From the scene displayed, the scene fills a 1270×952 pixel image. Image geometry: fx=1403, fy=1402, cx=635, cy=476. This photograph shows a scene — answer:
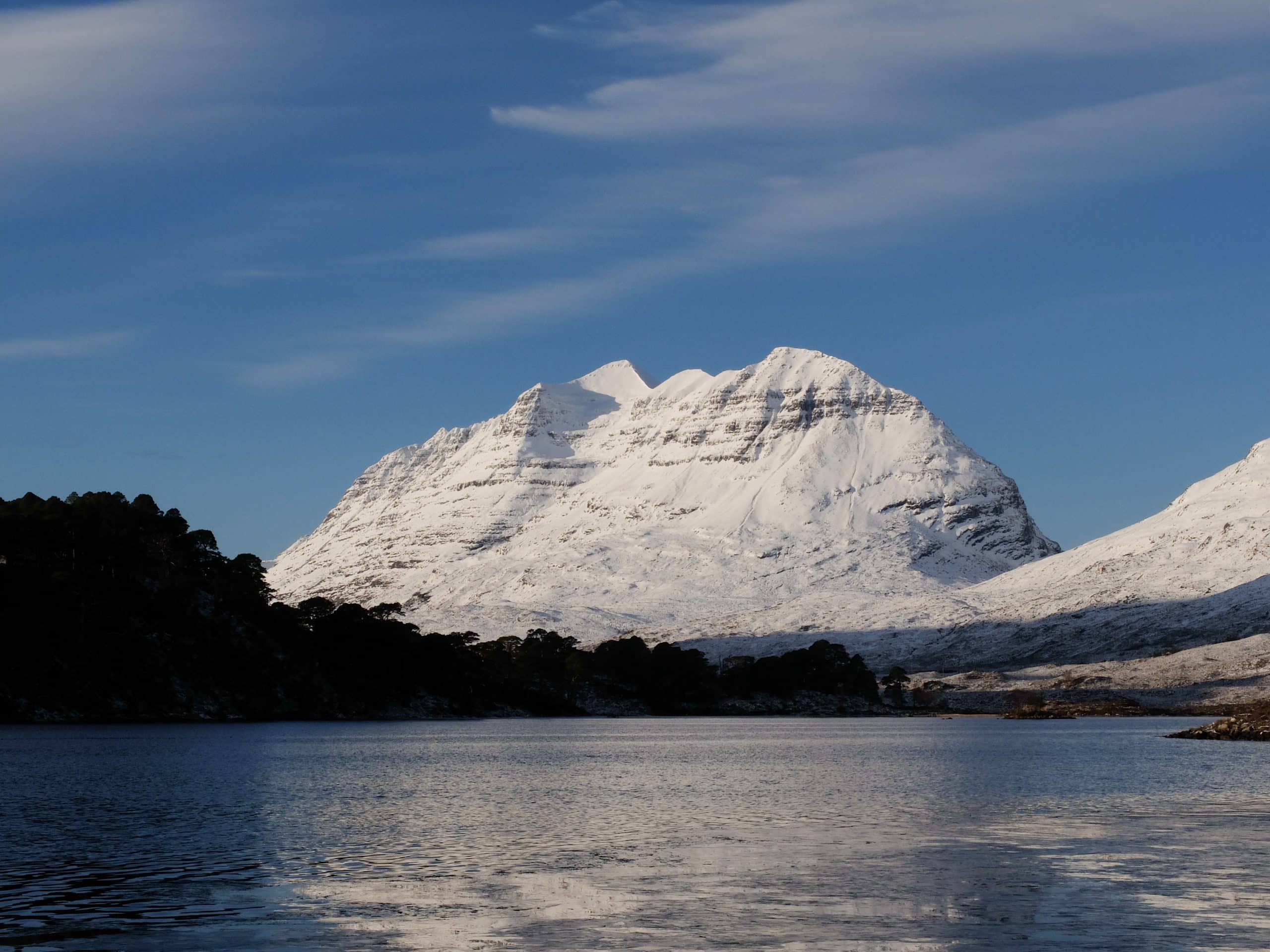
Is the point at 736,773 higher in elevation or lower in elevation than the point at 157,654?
lower

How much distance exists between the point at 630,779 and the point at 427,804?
21.0 metres

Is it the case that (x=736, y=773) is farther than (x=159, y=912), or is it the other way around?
(x=736, y=773)

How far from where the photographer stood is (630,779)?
276 feet

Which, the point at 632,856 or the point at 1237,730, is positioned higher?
the point at 1237,730

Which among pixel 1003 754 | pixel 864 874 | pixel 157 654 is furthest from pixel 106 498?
pixel 864 874

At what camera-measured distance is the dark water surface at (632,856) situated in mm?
31531

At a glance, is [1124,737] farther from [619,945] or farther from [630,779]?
[619,945]

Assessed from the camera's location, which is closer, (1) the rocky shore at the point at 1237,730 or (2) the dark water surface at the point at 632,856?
(2) the dark water surface at the point at 632,856

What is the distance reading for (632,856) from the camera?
45281 mm

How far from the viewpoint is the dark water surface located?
31.5m

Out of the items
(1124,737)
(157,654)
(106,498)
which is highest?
(106,498)

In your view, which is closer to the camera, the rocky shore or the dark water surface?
the dark water surface

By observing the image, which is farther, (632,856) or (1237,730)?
(1237,730)

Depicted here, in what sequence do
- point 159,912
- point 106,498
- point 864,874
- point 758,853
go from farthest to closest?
point 106,498, point 758,853, point 864,874, point 159,912
